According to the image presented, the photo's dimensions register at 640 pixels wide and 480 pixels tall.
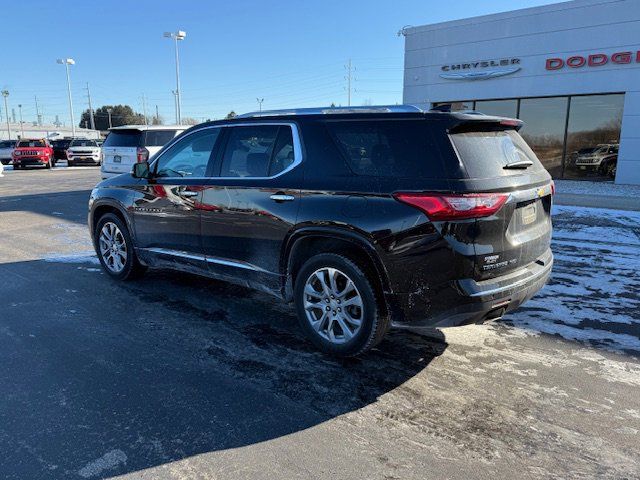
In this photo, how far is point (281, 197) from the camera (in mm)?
4023

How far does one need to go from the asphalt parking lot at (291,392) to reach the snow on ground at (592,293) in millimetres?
31

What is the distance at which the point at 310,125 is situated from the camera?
4008 millimetres

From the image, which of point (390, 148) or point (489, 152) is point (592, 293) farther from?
point (390, 148)

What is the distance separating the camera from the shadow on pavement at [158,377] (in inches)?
111

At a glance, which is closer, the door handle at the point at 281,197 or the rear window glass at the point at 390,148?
the rear window glass at the point at 390,148

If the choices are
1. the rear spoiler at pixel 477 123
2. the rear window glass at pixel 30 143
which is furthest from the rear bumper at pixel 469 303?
the rear window glass at pixel 30 143

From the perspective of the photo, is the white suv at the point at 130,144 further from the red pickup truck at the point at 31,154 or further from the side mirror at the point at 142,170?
the red pickup truck at the point at 31,154

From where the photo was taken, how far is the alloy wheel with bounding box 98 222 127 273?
19.3 feet

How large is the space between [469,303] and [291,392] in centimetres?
134

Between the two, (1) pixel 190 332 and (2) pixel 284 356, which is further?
(1) pixel 190 332

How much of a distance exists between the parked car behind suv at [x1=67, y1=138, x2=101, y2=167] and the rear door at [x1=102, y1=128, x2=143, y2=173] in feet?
59.3

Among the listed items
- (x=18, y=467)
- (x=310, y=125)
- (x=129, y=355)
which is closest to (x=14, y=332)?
(x=129, y=355)

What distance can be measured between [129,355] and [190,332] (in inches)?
23.9

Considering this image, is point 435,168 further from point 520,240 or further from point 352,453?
point 352,453
